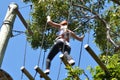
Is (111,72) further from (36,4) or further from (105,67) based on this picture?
(36,4)

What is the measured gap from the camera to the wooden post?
6.83m

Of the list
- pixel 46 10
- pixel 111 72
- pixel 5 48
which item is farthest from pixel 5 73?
pixel 46 10

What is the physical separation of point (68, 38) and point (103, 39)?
537cm

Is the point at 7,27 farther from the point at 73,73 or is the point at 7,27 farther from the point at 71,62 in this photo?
the point at 73,73

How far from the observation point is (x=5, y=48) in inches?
270

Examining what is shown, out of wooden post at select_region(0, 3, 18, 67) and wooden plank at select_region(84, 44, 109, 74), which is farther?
wooden post at select_region(0, 3, 18, 67)

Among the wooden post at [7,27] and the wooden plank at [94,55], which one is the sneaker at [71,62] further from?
the wooden post at [7,27]

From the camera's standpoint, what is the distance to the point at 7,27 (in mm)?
7125

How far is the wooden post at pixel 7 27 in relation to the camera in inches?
269

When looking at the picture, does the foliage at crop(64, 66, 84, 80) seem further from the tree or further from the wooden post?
the tree

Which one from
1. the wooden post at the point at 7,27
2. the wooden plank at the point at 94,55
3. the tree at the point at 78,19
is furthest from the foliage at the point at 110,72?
the tree at the point at 78,19

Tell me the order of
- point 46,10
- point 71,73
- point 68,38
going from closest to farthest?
point 71,73 < point 68,38 < point 46,10

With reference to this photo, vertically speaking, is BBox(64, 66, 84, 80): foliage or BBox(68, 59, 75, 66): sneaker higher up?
BBox(68, 59, 75, 66): sneaker

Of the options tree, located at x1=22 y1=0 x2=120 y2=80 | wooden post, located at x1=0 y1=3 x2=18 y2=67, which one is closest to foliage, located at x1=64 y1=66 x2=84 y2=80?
wooden post, located at x1=0 y1=3 x2=18 y2=67
